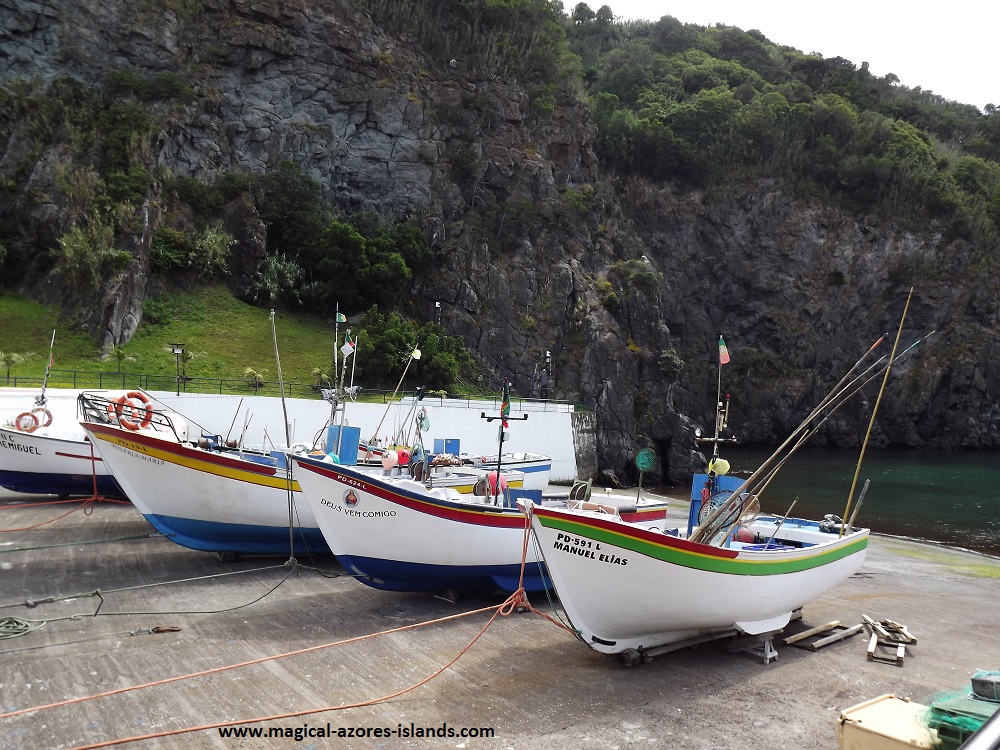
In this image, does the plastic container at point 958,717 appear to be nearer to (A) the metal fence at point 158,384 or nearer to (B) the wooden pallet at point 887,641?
(B) the wooden pallet at point 887,641

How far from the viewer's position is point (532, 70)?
2263 inches

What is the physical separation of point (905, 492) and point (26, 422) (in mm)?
39506

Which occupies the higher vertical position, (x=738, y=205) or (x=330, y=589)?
(x=738, y=205)

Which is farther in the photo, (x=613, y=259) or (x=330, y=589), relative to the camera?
(x=613, y=259)

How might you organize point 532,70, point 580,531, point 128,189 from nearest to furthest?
point 580,531, point 128,189, point 532,70

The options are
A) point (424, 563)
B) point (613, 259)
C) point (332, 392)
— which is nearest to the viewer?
point (424, 563)

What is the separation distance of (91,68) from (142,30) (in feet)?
13.6

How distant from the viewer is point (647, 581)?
8.23 meters

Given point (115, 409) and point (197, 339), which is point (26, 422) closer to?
point (115, 409)

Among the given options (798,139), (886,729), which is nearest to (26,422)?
(886,729)

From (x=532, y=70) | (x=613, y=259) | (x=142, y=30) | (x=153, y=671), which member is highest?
(x=532, y=70)

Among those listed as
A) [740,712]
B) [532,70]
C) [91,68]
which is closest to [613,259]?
[532,70]

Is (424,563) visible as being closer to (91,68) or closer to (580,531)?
(580,531)

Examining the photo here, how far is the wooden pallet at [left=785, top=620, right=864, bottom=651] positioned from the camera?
10.0 meters
